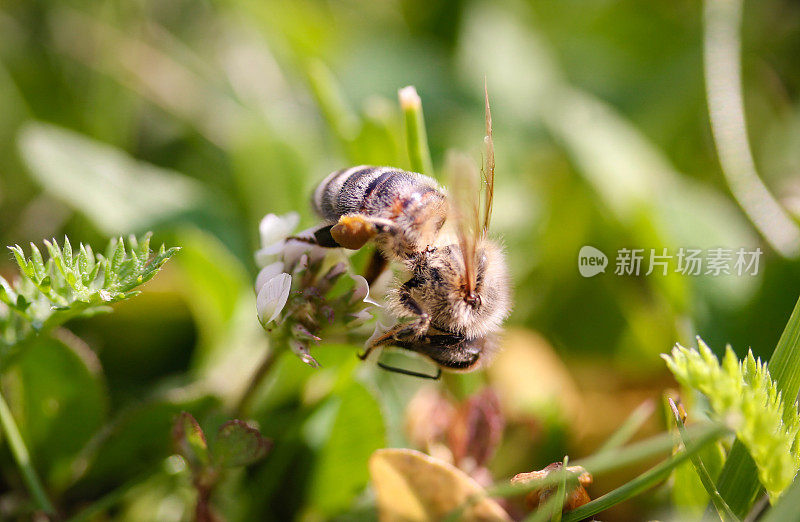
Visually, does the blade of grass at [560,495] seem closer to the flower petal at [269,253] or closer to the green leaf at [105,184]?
the flower petal at [269,253]

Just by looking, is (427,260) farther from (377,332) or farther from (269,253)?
(269,253)

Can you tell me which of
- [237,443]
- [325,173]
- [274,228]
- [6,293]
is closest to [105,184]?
[325,173]

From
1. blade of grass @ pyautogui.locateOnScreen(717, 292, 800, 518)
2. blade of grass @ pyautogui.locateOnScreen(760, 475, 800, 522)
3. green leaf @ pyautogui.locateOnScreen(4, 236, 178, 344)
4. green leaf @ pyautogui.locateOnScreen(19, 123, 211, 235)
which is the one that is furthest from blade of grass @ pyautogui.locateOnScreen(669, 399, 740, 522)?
green leaf @ pyautogui.locateOnScreen(19, 123, 211, 235)

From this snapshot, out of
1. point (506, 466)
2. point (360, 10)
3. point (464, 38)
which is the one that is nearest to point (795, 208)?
point (506, 466)

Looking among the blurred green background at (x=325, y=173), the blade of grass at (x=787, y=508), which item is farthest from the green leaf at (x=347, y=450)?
the blade of grass at (x=787, y=508)

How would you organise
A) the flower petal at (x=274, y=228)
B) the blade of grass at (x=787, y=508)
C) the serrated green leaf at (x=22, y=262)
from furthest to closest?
the flower petal at (x=274, y=228), the serrated green leaf at (x=22, y=262), the blade of grass at (x=787, y=508)

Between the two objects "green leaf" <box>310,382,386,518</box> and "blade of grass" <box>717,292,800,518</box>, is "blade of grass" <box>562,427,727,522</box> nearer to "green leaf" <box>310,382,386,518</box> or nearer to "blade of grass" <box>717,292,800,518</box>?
"blade of grass" <box>717,292,800,518</box>
